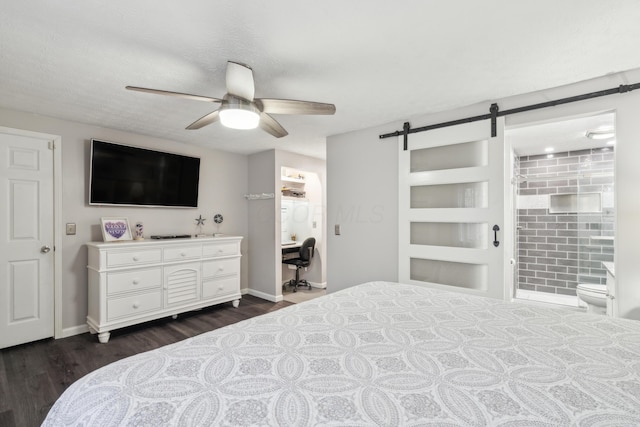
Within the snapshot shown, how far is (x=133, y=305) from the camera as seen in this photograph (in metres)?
3.14

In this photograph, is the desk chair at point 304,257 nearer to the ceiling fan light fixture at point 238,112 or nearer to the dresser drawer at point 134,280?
the dresser drawer at point 134,280

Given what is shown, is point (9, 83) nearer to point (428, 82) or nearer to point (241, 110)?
point (241, 110)

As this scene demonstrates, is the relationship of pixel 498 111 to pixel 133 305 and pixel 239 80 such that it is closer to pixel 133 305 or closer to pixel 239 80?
pixel 239 80

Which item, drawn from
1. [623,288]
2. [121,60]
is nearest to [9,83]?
[121,60]

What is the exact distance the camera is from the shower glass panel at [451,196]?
8.68 feet

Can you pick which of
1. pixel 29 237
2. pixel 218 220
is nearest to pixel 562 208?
pixel 218 220

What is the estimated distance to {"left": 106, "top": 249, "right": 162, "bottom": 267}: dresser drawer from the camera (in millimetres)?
2998

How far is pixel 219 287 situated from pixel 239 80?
2.90 m

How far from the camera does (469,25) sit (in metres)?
1.57

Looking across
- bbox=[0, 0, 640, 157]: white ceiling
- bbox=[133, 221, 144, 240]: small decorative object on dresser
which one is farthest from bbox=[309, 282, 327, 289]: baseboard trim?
bbox=[0, 0, 640, 157]: white ceiling

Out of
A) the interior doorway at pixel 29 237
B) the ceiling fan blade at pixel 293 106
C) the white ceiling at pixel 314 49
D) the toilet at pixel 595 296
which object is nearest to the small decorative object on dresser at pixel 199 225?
the interior doorway at pixel 29 237

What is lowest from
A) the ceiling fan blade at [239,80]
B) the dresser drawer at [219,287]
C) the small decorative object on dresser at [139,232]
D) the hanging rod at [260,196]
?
the dresser drawer at [219,287]

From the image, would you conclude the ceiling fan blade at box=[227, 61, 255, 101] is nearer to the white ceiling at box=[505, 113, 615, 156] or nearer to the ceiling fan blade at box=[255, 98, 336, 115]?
the ceiling fan blade at box=[255, 98, 336, 115]

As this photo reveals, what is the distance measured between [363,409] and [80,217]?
146 inches
